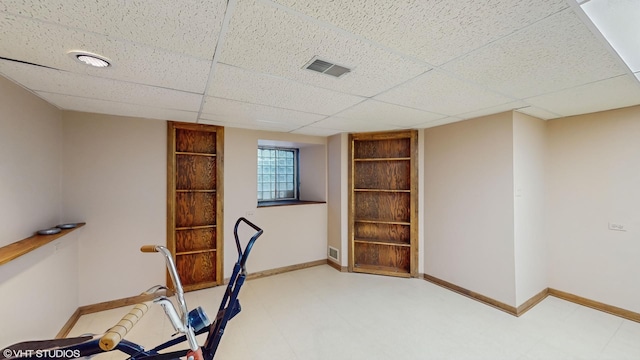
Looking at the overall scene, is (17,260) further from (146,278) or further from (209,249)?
(209,249)

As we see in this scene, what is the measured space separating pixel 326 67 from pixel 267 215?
274cm

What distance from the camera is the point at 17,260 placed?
173cm

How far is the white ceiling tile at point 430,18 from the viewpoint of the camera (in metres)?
1.07

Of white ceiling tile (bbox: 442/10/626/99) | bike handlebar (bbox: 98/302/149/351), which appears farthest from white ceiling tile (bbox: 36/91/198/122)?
white ceiling tile (bbox: 442/10/626/99)

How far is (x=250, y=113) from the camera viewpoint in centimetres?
280

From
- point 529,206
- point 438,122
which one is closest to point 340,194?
point 438,122

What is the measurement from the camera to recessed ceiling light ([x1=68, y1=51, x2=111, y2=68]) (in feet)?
4.72

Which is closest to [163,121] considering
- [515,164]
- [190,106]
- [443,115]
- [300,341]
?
[190,106]

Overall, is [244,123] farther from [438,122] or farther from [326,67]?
[438,122]

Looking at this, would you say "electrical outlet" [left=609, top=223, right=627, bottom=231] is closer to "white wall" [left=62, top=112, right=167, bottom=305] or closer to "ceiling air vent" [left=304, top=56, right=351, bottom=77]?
"ceiling air vent" [left=304, top=56, right=351, bottom=77]

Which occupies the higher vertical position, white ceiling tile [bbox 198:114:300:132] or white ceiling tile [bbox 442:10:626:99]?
white ceiling tile [bbox 198:114:300:132]

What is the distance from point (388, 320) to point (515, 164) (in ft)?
7.22

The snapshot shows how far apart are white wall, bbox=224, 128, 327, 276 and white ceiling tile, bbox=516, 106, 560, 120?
9.03 ft

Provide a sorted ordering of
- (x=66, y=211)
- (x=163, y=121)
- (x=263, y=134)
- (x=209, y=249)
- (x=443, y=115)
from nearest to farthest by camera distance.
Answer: (x=66, y=211) → (x=443, y=115) → (x=163, y=121) → (x=209, y=249) → (x=263, y=134)
